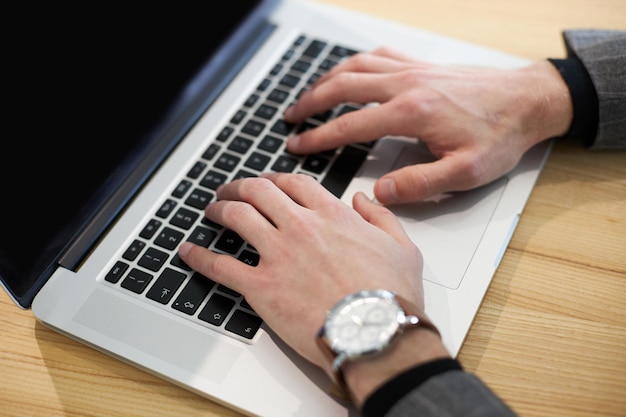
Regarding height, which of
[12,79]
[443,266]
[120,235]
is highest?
[12,79]

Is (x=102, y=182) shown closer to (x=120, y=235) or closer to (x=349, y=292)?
(x=120, y=235)

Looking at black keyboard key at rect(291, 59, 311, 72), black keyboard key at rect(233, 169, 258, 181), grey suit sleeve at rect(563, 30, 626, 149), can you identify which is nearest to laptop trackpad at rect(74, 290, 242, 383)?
black keyboard key at rect(233, 169, 258, 181)

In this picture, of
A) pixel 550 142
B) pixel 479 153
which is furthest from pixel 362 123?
pixel 550 142

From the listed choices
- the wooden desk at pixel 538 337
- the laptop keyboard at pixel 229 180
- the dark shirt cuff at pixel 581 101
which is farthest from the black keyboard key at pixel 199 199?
the dark shirt cuff at pixel 581 101

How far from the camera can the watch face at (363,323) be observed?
1.86 feet

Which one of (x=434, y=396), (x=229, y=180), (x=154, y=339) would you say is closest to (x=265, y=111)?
(x=229, y=180)

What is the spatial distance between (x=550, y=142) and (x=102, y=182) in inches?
22.7

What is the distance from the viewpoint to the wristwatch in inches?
22.3

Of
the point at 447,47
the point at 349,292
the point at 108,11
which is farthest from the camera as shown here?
the point at 447,47

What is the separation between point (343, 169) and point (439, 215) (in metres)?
0.14

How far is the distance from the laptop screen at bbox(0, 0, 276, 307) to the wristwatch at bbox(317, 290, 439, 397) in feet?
1.07

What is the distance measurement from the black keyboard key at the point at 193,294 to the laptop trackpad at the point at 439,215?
0.67ft

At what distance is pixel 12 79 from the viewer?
62 cm

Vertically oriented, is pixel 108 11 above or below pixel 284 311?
above
